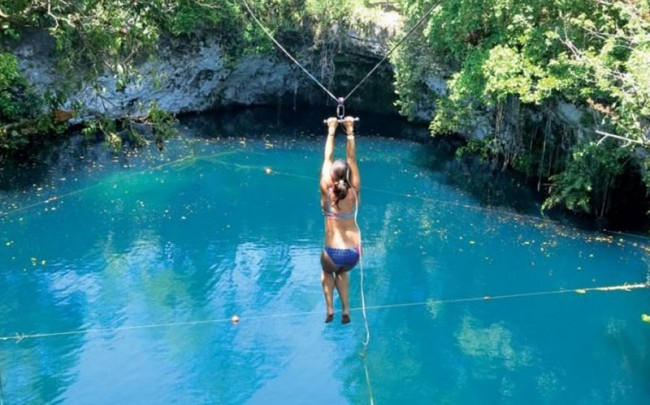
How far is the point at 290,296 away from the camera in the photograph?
1131cm

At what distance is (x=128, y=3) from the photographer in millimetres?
7031

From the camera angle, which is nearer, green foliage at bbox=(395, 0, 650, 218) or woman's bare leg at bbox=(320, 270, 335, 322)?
woman's bare leg at bbox=(320, 270, 335, 322)

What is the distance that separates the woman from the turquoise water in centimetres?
271

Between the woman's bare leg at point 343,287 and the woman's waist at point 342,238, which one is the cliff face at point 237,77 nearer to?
the woman's bare leg at point 343,287

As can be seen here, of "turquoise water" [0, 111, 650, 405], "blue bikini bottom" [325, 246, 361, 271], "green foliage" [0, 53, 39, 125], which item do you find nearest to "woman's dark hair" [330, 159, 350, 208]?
"blue bikini bottom" [325, 246, 361, 271]

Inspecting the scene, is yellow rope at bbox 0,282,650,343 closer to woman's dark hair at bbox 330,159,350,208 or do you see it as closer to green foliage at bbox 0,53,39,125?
woman's dark hair at bbox 330,159,350,208

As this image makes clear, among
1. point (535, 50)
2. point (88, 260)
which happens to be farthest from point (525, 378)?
point (88, 260)

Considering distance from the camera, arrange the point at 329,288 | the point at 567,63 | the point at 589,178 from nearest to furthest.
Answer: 1. the point at 329,288
2. the point at 567,63
3. the point at 589,178

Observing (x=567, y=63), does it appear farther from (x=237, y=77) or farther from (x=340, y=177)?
(x=237, y=77)

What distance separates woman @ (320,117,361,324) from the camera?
620 cm

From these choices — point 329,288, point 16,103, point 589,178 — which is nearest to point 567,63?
point 589,178

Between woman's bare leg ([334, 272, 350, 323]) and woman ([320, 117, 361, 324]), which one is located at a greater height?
woman ([320, 117, 361, 324])

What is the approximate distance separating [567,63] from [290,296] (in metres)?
6.64

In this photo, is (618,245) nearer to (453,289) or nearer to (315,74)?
(453,289)
